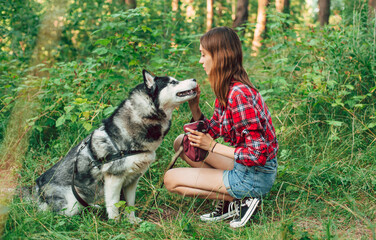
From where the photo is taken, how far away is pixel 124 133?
272 cm

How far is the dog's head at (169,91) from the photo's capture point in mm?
2701

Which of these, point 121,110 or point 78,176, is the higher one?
point 121,110

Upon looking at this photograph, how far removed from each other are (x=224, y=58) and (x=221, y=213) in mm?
1395

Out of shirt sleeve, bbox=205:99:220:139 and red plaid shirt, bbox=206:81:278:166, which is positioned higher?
red plaid shirt, bbox=206:81:278:166

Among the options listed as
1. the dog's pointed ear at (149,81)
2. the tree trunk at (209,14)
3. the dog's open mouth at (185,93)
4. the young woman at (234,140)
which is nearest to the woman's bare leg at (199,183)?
the young woman at (234,140)

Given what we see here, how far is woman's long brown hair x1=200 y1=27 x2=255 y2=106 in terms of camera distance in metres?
2.37

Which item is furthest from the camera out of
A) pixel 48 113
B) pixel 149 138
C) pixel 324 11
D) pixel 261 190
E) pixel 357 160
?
pixel 324 11

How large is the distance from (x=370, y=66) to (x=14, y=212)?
419cm

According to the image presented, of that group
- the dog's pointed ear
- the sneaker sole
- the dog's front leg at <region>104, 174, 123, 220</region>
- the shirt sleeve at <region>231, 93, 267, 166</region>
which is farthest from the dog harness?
the shirt sleeve at <region>231, 93, 267, 166</region>

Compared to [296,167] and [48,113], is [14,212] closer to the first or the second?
[48,113]

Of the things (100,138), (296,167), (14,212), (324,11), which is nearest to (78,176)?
(100,138)

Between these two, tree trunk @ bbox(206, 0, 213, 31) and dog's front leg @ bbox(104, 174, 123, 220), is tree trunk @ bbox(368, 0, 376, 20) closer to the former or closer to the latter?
dog's front leg @ bbox(104, 174, 123, 220)

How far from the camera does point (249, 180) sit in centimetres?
249

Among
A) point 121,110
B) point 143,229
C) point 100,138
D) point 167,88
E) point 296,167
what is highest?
point 167,88
